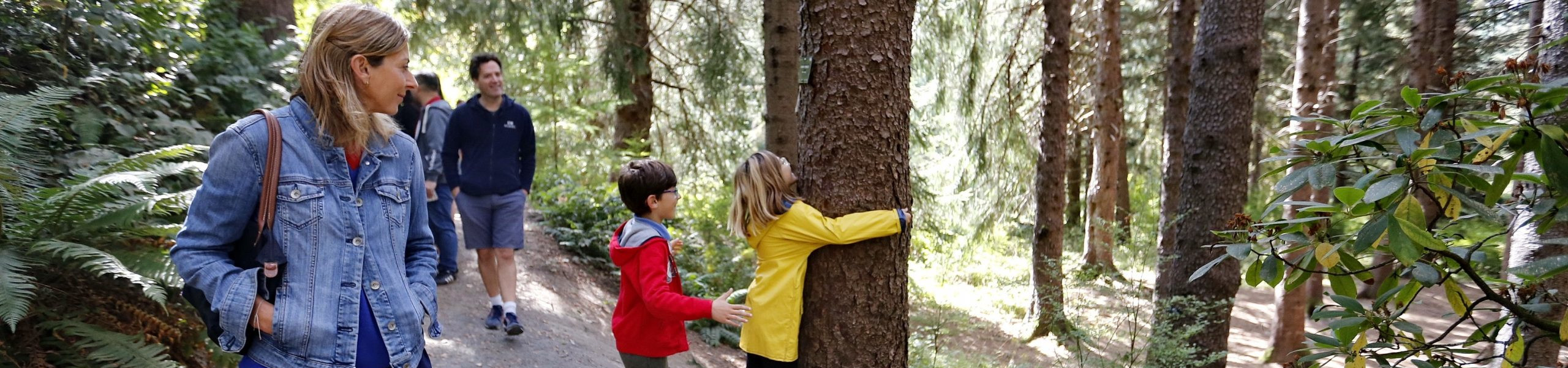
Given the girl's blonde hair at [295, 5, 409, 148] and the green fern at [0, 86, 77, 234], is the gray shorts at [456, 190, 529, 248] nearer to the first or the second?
the green fern at [0, 86, 77, 234]

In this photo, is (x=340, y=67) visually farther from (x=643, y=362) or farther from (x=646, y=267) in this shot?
(x=643, y=362)

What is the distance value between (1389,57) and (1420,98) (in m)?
14.5

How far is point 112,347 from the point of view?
3480 millimetres

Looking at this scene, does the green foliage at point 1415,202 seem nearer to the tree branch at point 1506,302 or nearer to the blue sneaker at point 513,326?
the tree branch at point 1506,302

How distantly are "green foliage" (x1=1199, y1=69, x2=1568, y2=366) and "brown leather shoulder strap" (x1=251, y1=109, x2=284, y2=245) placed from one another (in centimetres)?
240

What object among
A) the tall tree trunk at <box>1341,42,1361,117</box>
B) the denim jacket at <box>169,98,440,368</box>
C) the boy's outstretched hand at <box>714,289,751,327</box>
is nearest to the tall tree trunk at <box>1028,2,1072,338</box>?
the boy's outstretched hand at <box>714,289,751,327</box>

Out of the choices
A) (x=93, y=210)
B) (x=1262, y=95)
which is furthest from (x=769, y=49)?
(x=1262, y=95)

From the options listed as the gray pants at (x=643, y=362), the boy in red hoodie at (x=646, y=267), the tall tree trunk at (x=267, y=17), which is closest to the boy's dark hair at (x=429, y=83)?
the tall tree trunk at (x=267, y=17)

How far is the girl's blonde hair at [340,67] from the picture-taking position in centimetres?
196

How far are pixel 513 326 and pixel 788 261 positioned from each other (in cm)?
280

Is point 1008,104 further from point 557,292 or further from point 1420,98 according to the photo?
point 1420,98

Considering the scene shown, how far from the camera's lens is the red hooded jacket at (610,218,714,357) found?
3.41m

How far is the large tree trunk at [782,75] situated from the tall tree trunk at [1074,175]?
28.9 ft

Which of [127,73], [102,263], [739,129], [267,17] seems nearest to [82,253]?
[102,263]
